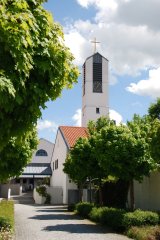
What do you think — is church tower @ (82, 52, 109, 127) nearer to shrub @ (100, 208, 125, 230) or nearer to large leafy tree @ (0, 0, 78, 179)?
shrub @ (100, 208, 125, 230)

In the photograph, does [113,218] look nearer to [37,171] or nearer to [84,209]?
[84,209]

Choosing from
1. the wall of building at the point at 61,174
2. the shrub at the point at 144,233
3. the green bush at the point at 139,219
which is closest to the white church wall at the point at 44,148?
the wall of building at the point at 61,174

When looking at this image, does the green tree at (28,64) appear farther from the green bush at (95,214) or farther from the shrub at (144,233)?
the green bush at (95,214)

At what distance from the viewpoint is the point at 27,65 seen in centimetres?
592

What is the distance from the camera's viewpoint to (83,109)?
69.7 meters

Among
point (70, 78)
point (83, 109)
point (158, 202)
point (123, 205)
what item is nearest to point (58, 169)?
point (83, 109)

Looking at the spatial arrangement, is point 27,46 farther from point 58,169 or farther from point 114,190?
point 58,169

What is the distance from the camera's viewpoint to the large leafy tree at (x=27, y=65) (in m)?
5.69

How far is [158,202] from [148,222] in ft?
20.7

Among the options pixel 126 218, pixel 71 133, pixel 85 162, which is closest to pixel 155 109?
pixel 71 133

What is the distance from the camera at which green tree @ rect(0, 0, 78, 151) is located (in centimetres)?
569

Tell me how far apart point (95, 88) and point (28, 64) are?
Answer: 2483 inches

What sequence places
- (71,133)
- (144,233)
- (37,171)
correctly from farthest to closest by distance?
(37,171) < (71,133) < (144,233)

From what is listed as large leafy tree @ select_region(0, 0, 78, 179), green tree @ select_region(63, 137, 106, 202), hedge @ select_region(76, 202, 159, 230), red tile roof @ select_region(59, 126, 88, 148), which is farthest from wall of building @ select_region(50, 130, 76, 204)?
large leafy tree @ select_region(0, 0, 78, 179)
